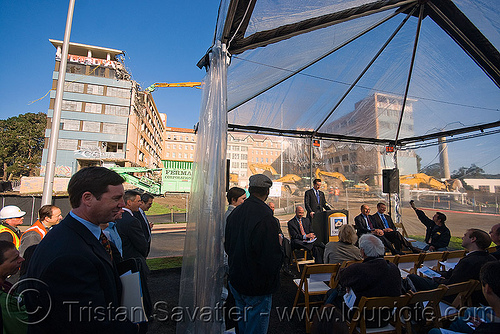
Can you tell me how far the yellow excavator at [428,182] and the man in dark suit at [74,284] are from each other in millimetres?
9466

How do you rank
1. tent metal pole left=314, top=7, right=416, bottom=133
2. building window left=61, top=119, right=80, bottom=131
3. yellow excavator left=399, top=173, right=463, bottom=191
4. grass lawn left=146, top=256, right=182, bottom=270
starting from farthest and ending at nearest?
building window left=61, top=119, right=80, bottom=131, yellow excavator left=399, top=173, right=463, bottom=191, grass lawn left=146, top=256, right=182, bottom=270, tent metal pole left=314, top=7, right=416, bottom=133

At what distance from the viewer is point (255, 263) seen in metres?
2.14

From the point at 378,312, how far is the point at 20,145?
60172 millimetres

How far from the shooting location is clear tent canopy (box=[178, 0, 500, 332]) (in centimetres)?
260

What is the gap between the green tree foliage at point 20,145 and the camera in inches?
1625

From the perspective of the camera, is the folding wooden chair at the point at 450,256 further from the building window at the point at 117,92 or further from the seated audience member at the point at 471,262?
the building window at the point at 117,92

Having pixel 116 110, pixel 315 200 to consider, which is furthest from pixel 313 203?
pixel 116 110

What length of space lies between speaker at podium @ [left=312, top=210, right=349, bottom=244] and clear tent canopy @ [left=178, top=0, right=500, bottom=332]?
90.4 inches

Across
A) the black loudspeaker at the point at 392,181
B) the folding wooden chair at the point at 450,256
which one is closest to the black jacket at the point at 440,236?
the folding wooden chair at the point at 450,256

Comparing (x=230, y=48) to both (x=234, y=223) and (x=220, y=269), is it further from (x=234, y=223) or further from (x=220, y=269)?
(x=220, y=269)

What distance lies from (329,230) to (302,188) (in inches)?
98.5

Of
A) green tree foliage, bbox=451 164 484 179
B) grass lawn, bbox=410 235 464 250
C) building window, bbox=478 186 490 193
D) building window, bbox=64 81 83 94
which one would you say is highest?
building window, bbox=64 81 83 94

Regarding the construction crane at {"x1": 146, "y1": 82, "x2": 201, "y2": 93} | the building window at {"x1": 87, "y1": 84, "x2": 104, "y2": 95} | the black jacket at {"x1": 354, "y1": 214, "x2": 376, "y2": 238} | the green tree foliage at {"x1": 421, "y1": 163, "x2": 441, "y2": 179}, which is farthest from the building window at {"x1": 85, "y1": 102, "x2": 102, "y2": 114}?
the green tree foliage at {"x1": 421, "y1": 163, "x2": 441, "y2": 179}

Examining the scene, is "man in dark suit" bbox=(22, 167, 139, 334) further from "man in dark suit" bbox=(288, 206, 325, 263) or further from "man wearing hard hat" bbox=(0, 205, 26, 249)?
"man in dark suit" bbox=(288, 206, 325, 263)
